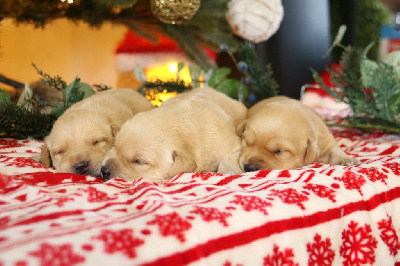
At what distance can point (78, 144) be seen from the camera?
1.94 m

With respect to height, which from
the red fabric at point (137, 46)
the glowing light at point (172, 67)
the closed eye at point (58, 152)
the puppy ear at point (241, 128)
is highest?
the red fabric at point (137, 46)

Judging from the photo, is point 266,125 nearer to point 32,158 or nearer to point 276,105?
point 276,105

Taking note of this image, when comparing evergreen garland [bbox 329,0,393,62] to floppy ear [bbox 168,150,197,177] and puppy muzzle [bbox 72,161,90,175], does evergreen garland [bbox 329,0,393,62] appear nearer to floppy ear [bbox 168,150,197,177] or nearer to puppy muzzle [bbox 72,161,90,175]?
floppy ear [bbox 168,150,197,177]

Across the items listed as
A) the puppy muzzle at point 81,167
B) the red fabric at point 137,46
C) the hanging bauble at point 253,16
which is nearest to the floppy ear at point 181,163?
the puppy muzzle at point 81,167

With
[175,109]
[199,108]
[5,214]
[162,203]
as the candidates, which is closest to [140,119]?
[175,109]

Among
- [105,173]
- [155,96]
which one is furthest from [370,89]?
[105,173]

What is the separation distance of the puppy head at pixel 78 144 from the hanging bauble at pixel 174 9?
30.9 inches

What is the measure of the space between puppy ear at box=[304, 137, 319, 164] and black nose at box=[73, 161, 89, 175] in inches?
37.1

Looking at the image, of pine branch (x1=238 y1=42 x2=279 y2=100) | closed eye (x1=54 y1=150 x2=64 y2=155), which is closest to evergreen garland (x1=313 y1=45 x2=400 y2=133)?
pine branch (x1=238 y1=42 x2=279 y2=100)

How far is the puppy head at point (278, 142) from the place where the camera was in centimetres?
201

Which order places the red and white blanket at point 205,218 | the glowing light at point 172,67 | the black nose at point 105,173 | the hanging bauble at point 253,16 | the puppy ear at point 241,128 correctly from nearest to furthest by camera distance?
the red and white blanket at point 205,218 < the black nose at point 105,173 < the puppy ear at point 241,128 < the hanging bauble at point 253,16 < the glowing light at point 172,67

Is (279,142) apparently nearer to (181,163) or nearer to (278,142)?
(278,142)

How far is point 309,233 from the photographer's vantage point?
134 cm

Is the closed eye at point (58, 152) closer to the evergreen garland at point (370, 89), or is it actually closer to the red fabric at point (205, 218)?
the red fabric at point (205, 218)
